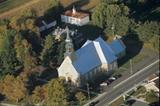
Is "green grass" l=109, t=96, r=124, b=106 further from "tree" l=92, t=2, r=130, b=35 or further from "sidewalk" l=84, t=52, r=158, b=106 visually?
"tree" l=92, t=2, r=130, b=35

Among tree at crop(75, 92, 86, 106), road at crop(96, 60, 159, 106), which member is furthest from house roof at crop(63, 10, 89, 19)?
tree at crop(75, 92, 86, 106)

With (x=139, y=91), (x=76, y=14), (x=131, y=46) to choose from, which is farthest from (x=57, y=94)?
(x=76, y=14)

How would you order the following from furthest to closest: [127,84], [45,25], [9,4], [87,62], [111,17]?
[9,4], [45,25], [111,17], [87,62], [127,84]

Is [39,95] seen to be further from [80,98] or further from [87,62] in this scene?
[87,62]

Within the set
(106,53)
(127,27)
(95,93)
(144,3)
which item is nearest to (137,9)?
(144,3)

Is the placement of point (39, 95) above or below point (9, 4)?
below

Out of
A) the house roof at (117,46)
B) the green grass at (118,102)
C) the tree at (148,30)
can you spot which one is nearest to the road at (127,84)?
the green grass at (118,102)
